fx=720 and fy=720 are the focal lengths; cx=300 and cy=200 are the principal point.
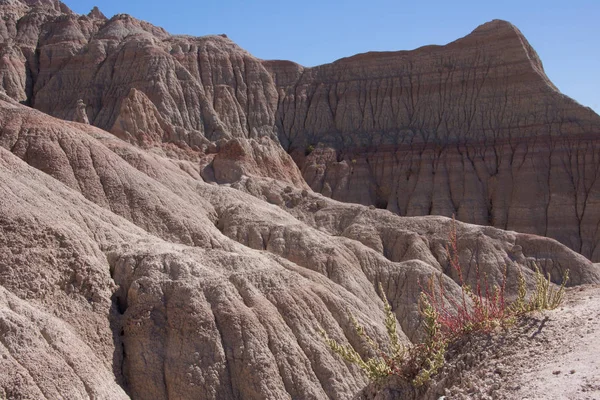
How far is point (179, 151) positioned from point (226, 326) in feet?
113

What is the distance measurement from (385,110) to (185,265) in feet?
196

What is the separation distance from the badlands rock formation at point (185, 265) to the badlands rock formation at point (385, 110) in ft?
44.8

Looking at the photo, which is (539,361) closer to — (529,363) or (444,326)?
(529,363)

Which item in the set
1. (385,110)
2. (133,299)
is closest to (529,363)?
(133,299)

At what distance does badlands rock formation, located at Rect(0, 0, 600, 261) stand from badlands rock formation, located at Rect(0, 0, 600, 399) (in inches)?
538

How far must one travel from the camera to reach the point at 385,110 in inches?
3095

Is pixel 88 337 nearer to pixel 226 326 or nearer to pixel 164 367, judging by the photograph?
pixel 164 367

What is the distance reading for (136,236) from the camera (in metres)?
24.2

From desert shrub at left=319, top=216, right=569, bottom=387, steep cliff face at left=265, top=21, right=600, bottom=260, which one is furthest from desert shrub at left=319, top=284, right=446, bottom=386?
steep cliff face at left=265, top=21, right=600, bottom=260

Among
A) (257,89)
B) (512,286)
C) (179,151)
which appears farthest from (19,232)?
(257,89)

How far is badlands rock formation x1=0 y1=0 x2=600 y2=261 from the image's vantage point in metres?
66.9

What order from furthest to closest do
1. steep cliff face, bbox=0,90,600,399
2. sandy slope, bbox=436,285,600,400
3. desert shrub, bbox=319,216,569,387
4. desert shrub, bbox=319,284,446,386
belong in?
1. steep cliff face, bbox=0,90,600,399
2. desert shrub, bbox=319,284,446,386
3. desert shrub, bbox=319,216,569,387
4. sandy slope, bbox=436,285,600,400

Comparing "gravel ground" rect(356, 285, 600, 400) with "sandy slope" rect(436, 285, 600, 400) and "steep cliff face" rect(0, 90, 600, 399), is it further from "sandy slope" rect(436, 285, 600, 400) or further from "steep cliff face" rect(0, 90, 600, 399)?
"steep cliff face" rect(0, 90, 600, 399)

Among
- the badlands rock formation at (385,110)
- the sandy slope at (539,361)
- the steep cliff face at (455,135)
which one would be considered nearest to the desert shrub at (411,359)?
the sandy slope at (539,361)
